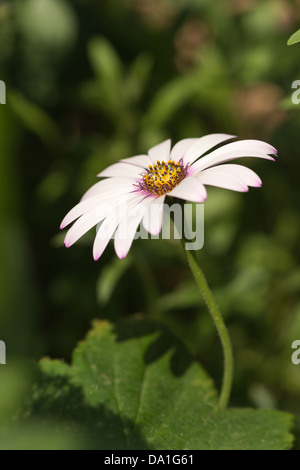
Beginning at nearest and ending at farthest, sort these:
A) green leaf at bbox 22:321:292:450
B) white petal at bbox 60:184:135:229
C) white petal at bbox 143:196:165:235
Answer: white petal at bbox 143:196:165:235
white petal at bbox 60:184:135:229
green leaf at bbox 22:321:292:450

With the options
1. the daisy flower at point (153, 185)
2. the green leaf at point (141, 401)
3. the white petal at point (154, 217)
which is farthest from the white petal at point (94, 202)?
the green leaf at point (141, 401)

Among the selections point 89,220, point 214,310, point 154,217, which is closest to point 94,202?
point 89,220

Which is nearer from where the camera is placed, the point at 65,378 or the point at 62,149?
the point at 65,378

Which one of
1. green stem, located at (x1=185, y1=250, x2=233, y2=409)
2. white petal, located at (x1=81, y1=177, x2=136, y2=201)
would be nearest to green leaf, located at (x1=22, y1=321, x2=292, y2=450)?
green stem, located at (x1=185, y1=250, x2=233, y2=409)

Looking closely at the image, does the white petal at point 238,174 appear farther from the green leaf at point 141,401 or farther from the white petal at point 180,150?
the green leaf at point 141,401

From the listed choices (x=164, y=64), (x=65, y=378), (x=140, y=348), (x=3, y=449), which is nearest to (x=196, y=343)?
(x=140, y=348)

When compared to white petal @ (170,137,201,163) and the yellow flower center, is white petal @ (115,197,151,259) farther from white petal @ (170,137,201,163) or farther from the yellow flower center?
white petal @ (170,137,201,163)

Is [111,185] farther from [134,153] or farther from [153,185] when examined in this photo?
[134,153]
